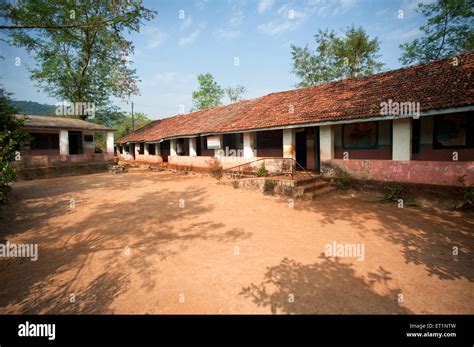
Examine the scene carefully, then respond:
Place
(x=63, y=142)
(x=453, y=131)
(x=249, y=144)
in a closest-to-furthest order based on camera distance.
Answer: (x=453, y=131)
(x=249, y=144)
(x=63, y=142)

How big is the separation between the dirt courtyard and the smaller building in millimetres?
11213

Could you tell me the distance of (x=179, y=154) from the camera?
2084 centimetres

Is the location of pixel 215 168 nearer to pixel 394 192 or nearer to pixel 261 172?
pixel 261 172

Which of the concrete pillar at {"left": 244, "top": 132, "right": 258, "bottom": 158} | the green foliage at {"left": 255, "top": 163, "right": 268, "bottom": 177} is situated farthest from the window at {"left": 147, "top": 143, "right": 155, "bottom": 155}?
the green foliage at {"left": 255, "top": 163, "right": 268, "bottom": 177}

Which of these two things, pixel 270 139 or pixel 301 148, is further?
pixel 270 139

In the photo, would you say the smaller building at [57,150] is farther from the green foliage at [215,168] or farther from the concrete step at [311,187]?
the concrete step at [311,187]

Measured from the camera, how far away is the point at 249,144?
14.3 meters

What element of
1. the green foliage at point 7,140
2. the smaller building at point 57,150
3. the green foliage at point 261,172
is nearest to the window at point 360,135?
the green foliage at point 261,172

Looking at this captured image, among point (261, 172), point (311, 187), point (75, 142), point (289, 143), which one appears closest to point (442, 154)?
point (311, 187)

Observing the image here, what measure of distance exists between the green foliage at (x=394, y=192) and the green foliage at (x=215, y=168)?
30.0 ft

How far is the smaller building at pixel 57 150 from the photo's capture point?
669 inches

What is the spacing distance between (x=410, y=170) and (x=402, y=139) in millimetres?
Answer: 1248

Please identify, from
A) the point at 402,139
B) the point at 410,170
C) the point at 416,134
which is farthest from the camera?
the point at 416,134

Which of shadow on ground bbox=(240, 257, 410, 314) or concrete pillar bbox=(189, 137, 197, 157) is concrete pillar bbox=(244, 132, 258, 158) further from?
shadow on ground bbox=(240, 257, 410, 314)
